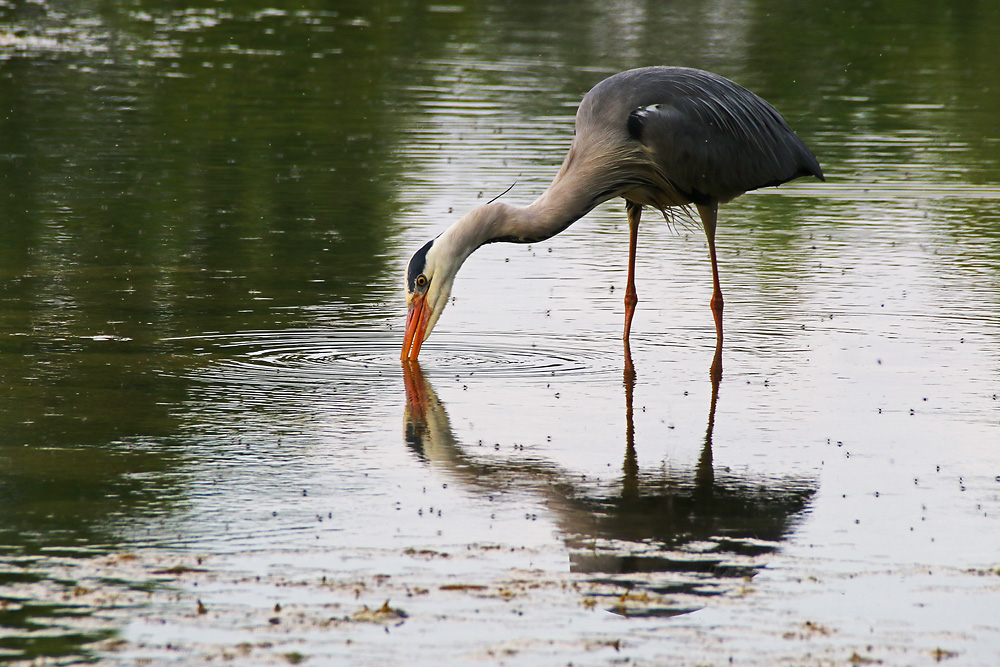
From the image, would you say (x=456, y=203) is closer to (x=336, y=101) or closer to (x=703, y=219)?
(x=703, y=219)

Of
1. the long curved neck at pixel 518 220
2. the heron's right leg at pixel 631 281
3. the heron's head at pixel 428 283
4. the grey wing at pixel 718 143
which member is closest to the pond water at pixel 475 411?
the heron's right leg at pixel 631 281

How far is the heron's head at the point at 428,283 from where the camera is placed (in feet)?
29.9

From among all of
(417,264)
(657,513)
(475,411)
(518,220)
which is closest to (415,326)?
(417,264)

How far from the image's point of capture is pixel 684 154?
10.0m

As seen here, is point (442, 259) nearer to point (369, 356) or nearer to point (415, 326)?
point (415, 326)

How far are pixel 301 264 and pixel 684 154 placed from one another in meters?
3.88

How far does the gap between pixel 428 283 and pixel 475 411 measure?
1.11m

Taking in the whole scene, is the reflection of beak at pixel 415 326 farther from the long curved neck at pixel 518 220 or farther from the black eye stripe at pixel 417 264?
the long curved neck at pixel 518 220

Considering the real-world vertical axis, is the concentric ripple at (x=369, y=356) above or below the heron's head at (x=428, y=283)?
below

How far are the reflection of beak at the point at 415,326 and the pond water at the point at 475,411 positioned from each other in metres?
0.11

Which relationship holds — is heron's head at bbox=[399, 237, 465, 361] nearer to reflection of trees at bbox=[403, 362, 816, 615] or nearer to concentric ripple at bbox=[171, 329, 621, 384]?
concentric ripple at bbox=[171, 329, 621, 384]

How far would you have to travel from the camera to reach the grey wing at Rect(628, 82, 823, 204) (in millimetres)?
9914

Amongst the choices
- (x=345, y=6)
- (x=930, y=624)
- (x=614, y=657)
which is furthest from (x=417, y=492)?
(x=345, y=6)

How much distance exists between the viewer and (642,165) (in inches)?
391
